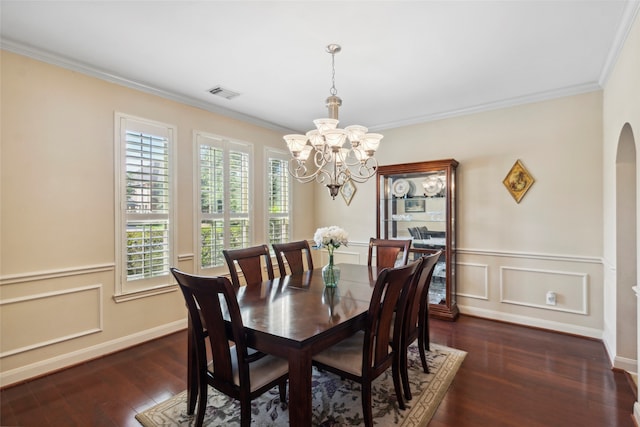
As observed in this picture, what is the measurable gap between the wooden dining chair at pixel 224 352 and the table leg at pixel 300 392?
24cm

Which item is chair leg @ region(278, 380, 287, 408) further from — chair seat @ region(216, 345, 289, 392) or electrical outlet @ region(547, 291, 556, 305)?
electrical outlet @ region(547, 291, 556, 305)

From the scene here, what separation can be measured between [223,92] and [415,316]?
2.99 metres

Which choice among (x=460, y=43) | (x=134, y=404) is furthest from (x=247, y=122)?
(x=134, y=404)

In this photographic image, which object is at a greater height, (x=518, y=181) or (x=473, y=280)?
(x=518, y=181)

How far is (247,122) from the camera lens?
4406 mm

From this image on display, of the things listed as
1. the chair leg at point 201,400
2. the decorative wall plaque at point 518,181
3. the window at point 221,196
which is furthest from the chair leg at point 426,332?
the window at point 221,196

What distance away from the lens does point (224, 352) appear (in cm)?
175

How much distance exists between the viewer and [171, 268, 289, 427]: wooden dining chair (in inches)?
65.4

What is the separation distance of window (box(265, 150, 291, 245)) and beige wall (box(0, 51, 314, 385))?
1.76m

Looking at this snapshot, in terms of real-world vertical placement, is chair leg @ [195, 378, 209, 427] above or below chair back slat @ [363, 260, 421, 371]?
below

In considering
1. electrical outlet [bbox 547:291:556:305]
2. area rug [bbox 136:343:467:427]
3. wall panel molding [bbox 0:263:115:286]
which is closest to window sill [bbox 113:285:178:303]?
wall panel molding [bbox 0:263:115:286]

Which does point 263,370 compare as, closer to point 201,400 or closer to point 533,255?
point 201,400

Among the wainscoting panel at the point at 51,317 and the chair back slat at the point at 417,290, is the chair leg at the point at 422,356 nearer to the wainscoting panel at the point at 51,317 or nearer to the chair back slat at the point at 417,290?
the chair back slat at the point at 417,290

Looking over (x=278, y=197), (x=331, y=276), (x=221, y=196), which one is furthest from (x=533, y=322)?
(x=221, y=196)
